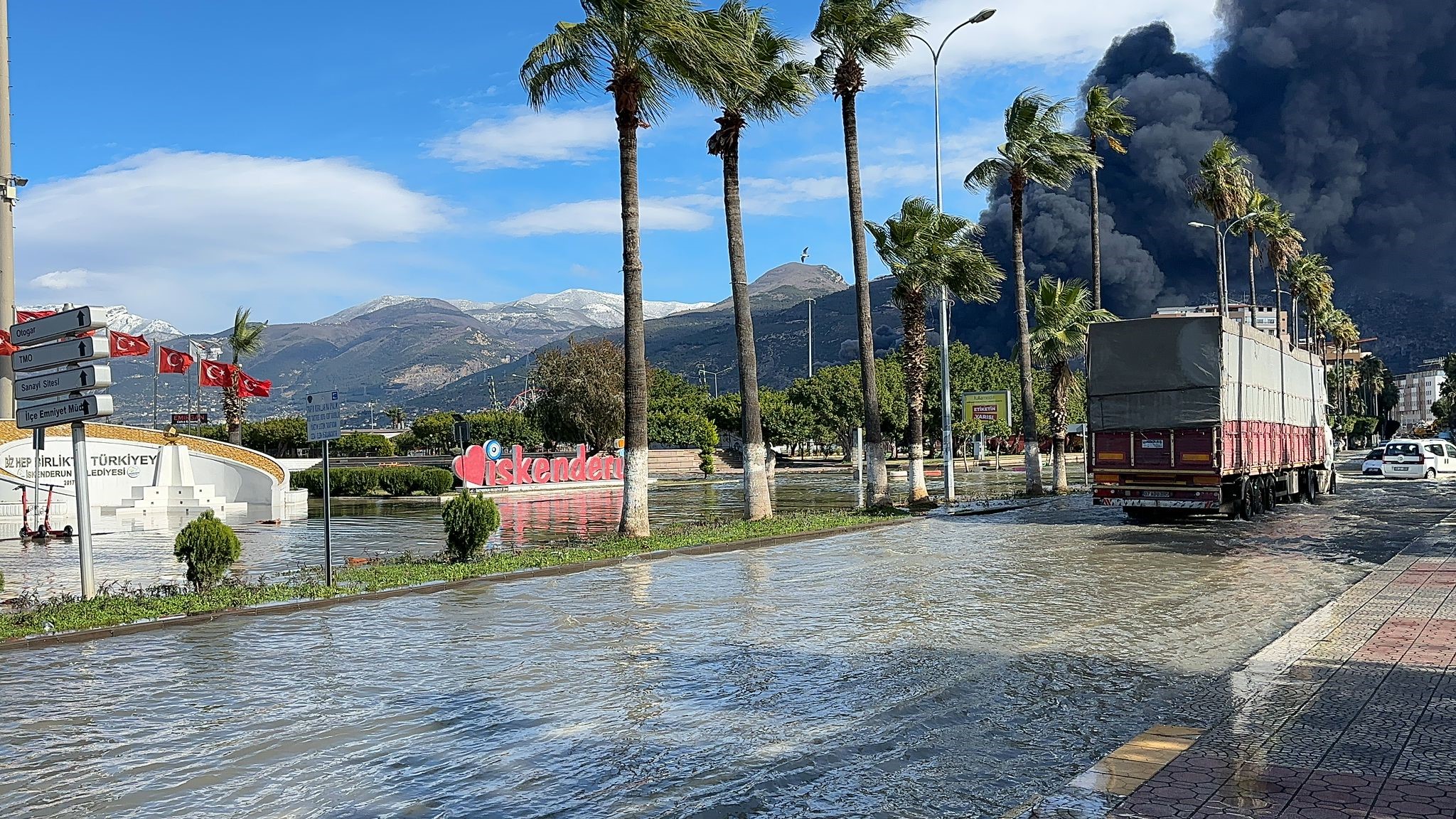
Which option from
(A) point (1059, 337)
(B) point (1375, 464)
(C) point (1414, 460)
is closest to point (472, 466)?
(A) point (1059, 337)

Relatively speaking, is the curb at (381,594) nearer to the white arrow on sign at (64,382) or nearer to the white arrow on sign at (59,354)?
the white arrow on sign at (64,382)

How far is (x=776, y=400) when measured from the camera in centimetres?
9112

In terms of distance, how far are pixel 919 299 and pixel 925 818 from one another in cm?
2749

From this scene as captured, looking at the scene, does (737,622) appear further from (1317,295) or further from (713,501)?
(1317,295)

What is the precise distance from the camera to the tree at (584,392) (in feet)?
219

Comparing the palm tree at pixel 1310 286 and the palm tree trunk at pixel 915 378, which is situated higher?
the palm tree at pixel 1310 286

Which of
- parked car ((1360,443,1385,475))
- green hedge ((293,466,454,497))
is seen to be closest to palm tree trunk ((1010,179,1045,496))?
parked car ((1360,443,1385,475))

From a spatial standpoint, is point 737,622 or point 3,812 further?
point 737,622

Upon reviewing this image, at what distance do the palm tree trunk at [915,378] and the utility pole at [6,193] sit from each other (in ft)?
69.3

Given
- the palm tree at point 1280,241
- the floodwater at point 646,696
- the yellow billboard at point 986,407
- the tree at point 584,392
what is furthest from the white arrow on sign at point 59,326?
the palm tree at point 1280,241

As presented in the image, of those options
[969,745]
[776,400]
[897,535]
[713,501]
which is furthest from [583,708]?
[776,400]

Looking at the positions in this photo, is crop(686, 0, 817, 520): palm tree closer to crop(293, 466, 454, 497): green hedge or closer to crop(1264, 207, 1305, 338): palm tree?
crop(293, 466, 454, 497): green hedge

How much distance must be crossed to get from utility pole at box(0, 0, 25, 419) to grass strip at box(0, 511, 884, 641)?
6247 mm

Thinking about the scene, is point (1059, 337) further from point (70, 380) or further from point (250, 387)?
point (70, 380)
